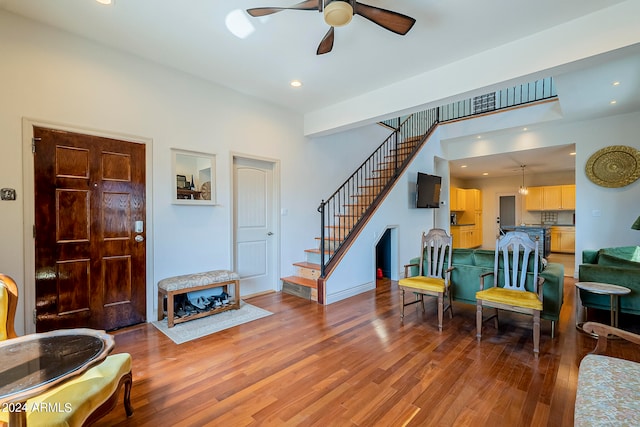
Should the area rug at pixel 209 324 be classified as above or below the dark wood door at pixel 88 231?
below

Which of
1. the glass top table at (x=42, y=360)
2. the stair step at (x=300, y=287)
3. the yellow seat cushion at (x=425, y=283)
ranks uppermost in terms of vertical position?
the glass top table at (x=42, y=360)

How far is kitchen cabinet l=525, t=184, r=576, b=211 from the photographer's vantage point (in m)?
8.79

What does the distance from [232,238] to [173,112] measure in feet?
5.96

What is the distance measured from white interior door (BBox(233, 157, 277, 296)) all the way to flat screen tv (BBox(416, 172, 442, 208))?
3.21 m

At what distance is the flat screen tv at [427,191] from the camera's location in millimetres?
6179

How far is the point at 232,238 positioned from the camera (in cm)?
425

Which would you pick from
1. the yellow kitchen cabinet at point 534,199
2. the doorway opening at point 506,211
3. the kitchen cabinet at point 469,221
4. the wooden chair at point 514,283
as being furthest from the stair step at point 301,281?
the doorway opening at point 506,211

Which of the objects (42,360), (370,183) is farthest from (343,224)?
(42,360)

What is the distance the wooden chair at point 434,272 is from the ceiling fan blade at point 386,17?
242cm

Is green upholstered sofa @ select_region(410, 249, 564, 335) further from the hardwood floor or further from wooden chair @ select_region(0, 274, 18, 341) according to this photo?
wooden chair @ select_region(0, 274, 18, 341)

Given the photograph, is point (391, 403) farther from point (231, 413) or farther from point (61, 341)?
point (61, 341)

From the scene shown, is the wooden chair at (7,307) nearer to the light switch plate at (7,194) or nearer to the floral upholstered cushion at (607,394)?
the light switch plate at (7,194)

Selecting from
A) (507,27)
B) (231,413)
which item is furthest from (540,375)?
(507,27)

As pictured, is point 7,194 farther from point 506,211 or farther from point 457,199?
point 506,211
